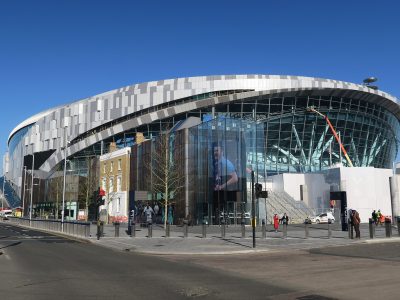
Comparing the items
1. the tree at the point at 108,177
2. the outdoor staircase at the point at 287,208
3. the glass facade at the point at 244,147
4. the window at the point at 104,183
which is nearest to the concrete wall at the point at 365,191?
the outdoor staircase at the point at 287,208

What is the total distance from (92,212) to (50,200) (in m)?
14.7

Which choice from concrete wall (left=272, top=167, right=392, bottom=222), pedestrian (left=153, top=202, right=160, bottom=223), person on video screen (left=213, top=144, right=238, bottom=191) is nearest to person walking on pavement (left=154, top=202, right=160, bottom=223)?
pedestrian (left=153, top=202, right=160, bottom=223)

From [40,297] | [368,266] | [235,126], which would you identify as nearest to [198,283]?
[40,297]

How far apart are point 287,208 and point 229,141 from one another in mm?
10993

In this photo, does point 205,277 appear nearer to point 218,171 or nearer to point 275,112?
point 218,171

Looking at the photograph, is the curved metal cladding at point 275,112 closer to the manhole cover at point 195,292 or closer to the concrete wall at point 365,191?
the concrete wall at point 365,191

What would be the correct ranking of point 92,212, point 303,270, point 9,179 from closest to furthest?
point 303,270 < point 92,212 < point 9,179

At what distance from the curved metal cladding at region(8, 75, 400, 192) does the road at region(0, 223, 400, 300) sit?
58486mm

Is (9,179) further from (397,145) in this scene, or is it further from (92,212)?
(397,145)

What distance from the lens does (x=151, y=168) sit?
51.3 metres

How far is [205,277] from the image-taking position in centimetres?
1234

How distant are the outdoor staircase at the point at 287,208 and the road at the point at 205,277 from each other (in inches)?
1288

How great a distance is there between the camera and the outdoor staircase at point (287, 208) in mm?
50562

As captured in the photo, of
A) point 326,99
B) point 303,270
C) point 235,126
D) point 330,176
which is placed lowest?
point 303,270
